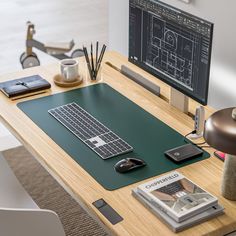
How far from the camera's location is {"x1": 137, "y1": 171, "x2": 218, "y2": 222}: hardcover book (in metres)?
2.14

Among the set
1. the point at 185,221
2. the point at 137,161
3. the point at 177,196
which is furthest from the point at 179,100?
the point at 185,221

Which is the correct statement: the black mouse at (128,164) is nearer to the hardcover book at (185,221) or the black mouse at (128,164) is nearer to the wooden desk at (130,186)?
the wooden desk at (130,186)

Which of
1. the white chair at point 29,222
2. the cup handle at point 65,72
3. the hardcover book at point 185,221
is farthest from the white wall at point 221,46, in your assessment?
the white chair at point 29,222

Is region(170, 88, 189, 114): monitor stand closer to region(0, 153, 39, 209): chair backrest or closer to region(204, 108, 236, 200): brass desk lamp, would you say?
region(204, 108, 236, 200): brass desk lamp

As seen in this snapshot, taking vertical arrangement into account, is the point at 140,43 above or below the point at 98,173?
above

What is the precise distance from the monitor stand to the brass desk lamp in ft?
1.88

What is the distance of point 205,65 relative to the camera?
2.51 meters

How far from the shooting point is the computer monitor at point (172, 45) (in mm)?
2516

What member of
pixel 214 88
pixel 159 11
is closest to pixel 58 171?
pixel 159 11

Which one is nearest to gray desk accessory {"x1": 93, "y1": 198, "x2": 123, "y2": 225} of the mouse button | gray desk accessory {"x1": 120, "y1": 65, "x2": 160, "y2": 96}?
the mouse button

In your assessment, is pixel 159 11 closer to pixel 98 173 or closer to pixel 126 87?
pixel 126 87

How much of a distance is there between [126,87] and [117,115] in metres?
0.30

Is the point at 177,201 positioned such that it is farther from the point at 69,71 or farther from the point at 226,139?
the point at 69,71

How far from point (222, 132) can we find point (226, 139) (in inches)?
1.4
